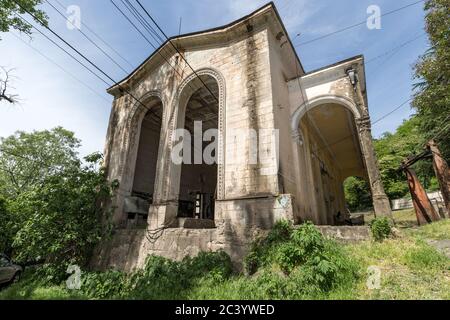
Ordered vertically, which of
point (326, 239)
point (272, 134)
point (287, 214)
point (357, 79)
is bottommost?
point (326, 239)

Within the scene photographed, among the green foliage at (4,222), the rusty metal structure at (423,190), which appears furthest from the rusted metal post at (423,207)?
the green foliage at (4,222)

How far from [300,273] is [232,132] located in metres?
4.73

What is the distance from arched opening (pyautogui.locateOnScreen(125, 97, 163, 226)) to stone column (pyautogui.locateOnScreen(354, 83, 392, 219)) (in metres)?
8.33

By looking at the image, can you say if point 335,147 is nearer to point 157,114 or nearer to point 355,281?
point 157,114

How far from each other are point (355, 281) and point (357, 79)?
22.0ft

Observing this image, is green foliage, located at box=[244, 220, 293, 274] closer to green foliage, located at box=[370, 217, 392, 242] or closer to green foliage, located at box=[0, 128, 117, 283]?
→ green foliage, located at box=[370, 217, 392, 242]

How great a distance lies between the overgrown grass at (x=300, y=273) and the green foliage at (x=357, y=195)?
2995cm

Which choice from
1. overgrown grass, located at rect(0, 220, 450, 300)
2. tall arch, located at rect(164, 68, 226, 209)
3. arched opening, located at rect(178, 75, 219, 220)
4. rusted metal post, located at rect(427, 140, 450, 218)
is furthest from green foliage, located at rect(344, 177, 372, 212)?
tall arch, located at rect(164, 68, 226, 209)

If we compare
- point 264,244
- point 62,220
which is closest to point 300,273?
point 264,244

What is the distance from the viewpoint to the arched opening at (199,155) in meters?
10.5

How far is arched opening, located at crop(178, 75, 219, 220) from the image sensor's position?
1050 centimetres

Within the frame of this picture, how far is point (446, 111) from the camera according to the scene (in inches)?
537

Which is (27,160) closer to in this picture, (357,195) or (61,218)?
(61,218)
